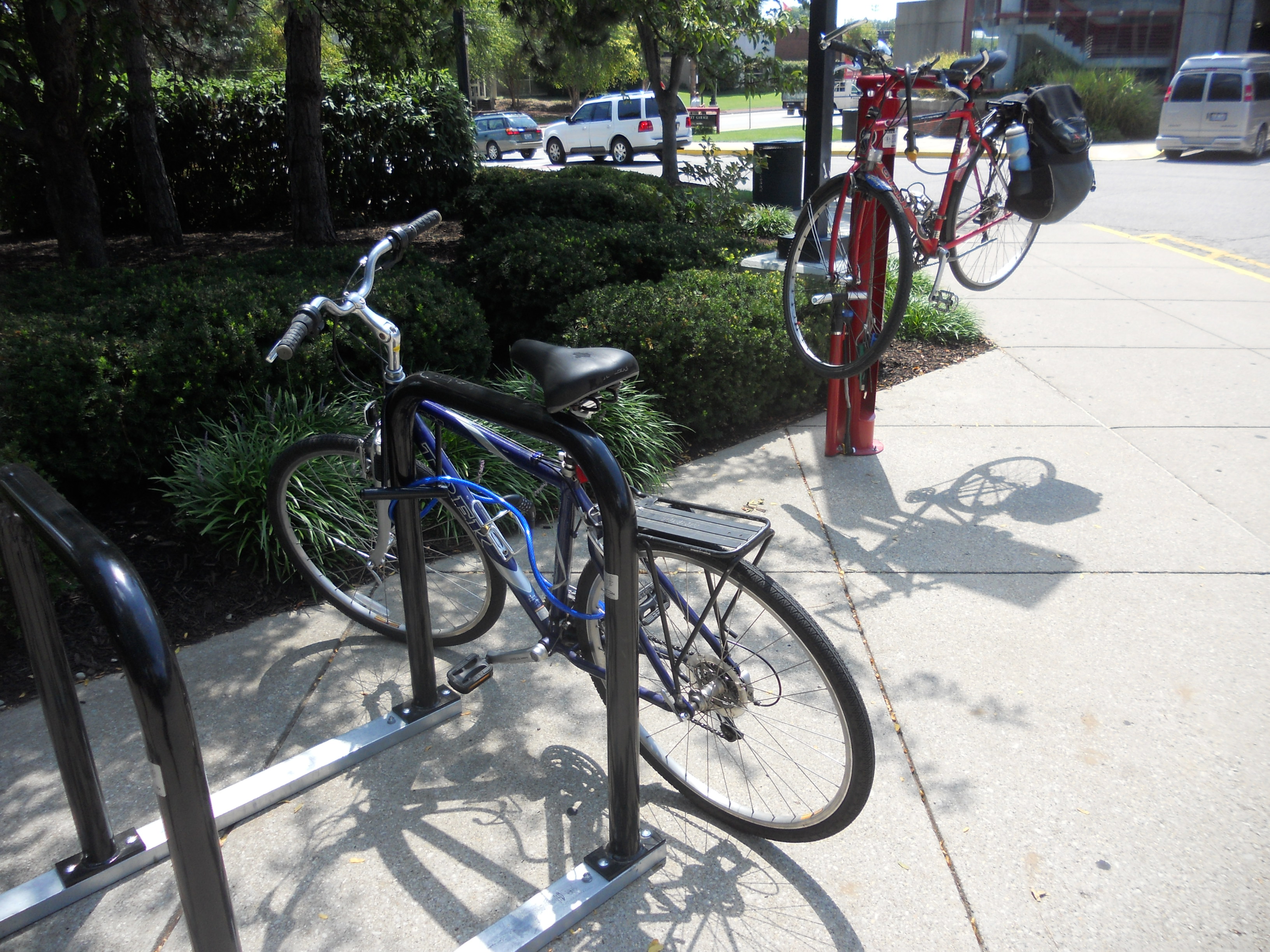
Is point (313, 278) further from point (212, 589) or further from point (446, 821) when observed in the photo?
point (446, 821)

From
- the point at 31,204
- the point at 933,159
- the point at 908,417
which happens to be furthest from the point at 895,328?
the point at 933,159

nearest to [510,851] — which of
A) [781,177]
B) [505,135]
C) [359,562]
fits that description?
[359,562]

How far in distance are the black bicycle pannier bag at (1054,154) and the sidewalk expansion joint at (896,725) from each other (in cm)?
165

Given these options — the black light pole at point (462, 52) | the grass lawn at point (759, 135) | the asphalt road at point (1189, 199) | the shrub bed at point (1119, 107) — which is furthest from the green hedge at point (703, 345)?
the grass lawn at point (759, 135)

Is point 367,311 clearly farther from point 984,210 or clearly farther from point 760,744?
point 984,210

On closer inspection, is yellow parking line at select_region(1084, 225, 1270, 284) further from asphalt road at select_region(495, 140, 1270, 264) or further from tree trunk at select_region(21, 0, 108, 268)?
tree trunk at select_region(21, 0, 108, 268)

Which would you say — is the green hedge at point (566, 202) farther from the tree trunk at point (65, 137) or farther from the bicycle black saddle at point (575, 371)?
the bicycle black saddle at point (575, 371)

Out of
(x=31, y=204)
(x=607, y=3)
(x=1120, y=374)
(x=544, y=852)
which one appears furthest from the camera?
(x=31, y=204)

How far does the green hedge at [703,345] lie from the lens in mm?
5023

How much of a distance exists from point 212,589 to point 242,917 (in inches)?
68.3

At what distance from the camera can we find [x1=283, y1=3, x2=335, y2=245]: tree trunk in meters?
7.83

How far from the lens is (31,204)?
36.2ft

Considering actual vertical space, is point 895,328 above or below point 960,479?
above

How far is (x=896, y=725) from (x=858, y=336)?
2266mm
